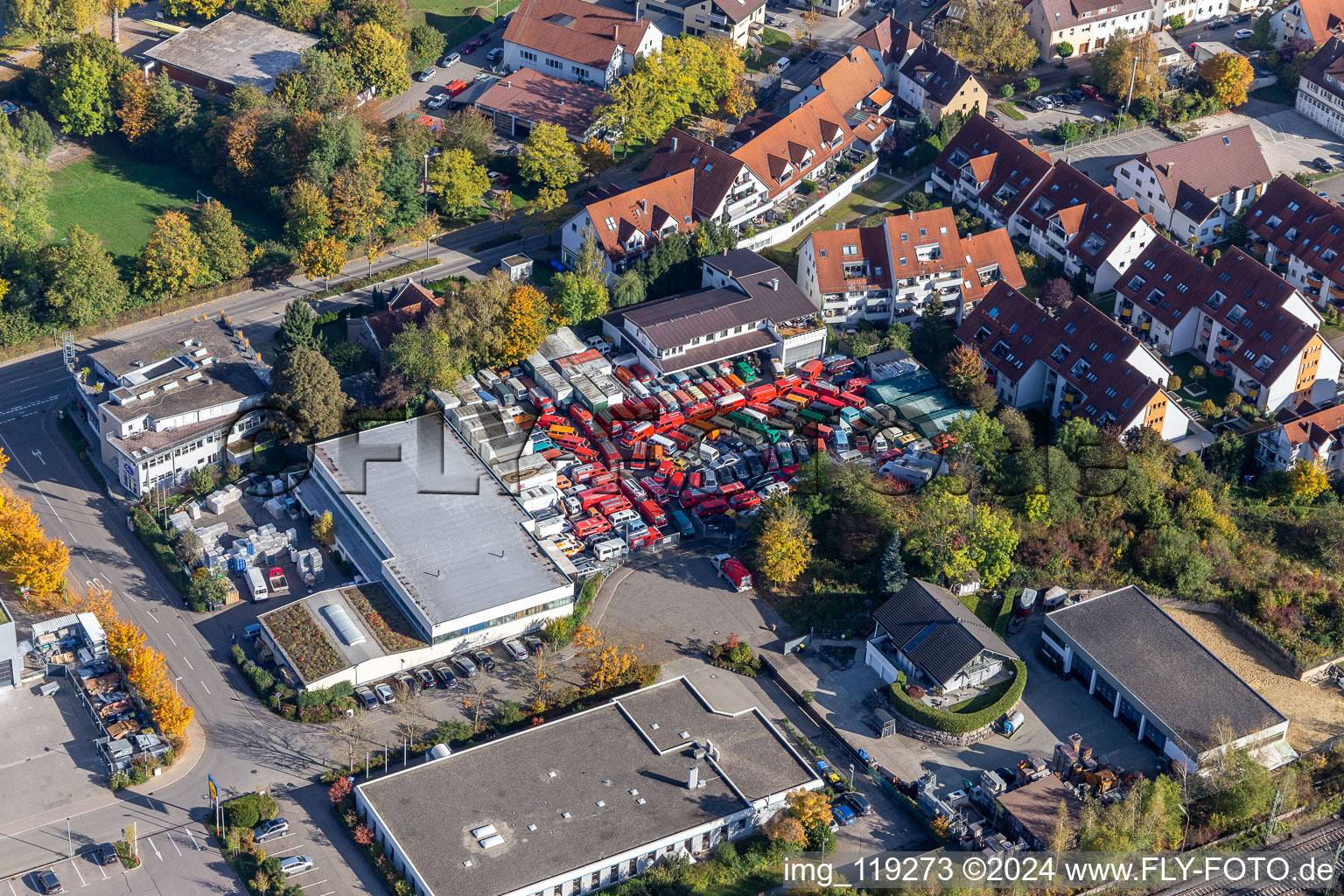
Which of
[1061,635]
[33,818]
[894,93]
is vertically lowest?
[33,818]

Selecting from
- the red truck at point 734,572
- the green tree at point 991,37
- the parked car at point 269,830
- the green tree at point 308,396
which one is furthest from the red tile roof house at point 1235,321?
the parked car at point 269,830

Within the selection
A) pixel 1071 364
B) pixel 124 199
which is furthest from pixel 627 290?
pixel 124 199

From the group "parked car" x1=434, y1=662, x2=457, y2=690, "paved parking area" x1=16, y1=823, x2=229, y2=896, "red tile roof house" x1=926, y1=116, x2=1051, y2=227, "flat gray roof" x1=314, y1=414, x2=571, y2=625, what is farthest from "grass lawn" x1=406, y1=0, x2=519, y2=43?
"paved parking area" x1=16, y1=823, x2=229, y2=896

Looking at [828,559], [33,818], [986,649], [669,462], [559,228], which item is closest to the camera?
[33,818]

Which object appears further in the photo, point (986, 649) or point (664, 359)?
point (664, 359)

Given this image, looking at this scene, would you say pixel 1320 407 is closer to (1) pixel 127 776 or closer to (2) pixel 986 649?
(2) pixel 986 649

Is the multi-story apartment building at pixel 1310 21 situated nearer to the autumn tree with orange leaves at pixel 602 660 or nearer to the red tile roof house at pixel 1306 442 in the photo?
the red tile roof house at pixel 1306 442

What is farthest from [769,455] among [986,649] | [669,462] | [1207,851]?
[1207,851]

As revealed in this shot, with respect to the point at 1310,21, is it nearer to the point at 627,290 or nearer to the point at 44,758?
the point at 627,290
